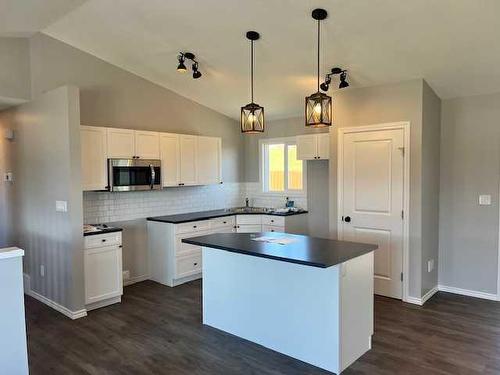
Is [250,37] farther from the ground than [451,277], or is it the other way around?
[250,37]

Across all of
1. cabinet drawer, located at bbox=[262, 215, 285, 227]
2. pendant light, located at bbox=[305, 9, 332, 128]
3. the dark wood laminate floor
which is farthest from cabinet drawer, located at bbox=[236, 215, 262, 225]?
pendant light, located at bbox=[305, 9, 332, 128]

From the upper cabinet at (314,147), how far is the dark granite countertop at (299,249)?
181 centimetres

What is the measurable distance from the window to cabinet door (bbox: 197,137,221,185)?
0.97m

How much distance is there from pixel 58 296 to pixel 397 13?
447 centimetres

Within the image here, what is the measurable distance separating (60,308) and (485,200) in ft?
16.7

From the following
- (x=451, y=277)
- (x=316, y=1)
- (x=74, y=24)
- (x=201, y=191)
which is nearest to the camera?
(x=316, y=1)

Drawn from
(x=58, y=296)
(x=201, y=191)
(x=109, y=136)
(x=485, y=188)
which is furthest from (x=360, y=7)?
(x=58, y=296)

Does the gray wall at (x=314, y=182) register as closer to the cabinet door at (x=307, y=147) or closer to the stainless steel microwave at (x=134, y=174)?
the cabinet door at (x=307, y=147)

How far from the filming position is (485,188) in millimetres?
4484

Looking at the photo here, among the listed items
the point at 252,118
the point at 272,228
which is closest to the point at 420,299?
the point at 272,228

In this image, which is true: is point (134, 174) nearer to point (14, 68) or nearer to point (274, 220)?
point (14, 68)

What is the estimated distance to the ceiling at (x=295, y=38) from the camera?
124 inches

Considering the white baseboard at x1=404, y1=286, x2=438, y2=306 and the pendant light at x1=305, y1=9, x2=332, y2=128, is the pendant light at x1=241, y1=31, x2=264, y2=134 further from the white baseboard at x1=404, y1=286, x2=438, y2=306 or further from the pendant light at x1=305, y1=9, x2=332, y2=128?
the white baseboard at x1=404, y1=286, x2=438, y2=306

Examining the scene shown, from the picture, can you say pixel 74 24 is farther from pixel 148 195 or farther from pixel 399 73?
pixel 399 73
